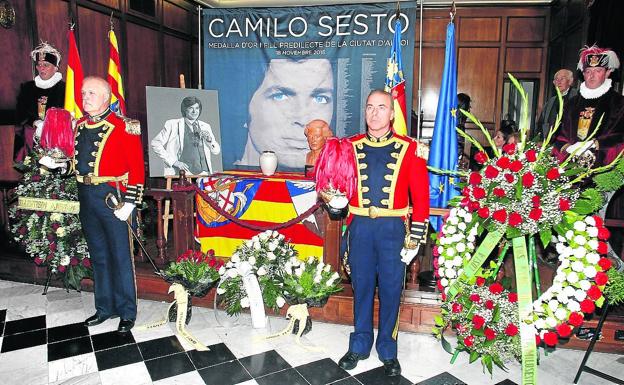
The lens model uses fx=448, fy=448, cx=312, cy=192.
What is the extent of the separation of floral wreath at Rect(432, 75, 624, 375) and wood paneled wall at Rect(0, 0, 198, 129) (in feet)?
16.4

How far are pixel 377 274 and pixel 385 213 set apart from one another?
47 centimetres

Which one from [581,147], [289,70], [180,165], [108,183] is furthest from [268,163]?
[581,147]

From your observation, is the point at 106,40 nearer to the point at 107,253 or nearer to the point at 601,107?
the point at 107,253

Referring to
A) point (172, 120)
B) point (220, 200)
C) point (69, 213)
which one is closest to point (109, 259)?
point (69, 213)

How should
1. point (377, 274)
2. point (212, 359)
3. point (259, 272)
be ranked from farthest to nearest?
point (259, 272)
point (212, 359)
point (377, 274)

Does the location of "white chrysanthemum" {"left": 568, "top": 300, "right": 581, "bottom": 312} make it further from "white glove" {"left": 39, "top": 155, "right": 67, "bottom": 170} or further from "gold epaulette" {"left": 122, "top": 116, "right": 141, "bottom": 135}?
"white glove" {"left": 39, "top": 155, "right": 67, "bottom": 170}

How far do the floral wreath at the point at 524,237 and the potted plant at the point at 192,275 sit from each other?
6.39 ft

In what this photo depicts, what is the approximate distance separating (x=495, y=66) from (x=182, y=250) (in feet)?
22.2

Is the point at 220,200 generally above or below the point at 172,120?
below

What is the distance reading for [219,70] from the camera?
694cm

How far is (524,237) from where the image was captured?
2584mm

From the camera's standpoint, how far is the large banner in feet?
21.3

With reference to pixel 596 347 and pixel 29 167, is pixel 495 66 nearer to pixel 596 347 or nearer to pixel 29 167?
pixel 596 347

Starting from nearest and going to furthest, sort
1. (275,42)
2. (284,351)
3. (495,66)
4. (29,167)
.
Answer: (284,351) < (29,167) < (275,42) < (495,66)
